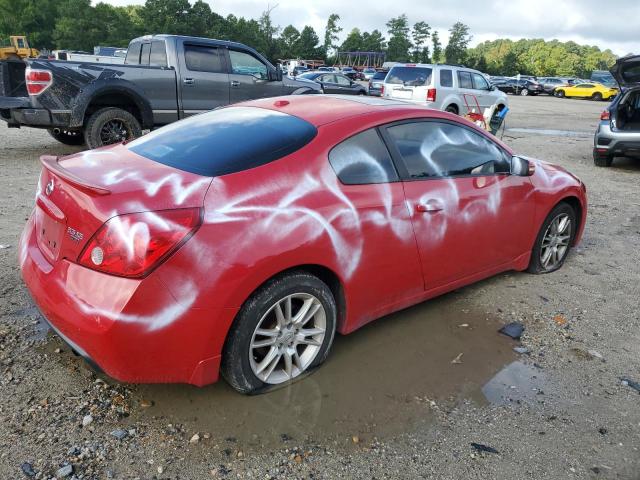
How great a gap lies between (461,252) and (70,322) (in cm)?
243

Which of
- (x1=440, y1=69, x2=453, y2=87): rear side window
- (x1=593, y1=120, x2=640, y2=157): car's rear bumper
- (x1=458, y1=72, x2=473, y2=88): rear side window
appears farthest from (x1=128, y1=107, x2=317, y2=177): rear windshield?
(x1=458, y1=72, x2=473, y2=88): rear side window

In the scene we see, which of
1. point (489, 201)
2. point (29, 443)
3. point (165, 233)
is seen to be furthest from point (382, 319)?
point (29, 443)

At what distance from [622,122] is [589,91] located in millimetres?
34851

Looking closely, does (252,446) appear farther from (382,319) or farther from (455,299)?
(455,299)

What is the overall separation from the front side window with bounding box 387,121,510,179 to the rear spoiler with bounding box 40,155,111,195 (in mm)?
1703

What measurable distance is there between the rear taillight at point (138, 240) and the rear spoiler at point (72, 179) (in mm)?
195

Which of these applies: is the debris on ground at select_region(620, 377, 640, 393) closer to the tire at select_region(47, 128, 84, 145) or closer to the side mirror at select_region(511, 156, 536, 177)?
the side mirror at select_region(511, 156, 536, 177)

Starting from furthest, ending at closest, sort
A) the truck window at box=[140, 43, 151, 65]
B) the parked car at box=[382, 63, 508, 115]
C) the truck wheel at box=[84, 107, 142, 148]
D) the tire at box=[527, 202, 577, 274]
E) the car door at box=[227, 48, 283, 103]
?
the parked car at box=[382, 63, 508, 115]
the car door at box=[227, 48, 283, 103]
the truck window at box=[140, 43, 151, 65]
the truck wheel at box=[84, 107, 142, 148]
the tire at box=[527, 202, 577, 274]

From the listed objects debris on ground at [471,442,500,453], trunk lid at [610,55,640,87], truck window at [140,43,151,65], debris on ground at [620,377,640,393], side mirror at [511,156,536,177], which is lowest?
Answer: debris on ground at [471,442,500,453]

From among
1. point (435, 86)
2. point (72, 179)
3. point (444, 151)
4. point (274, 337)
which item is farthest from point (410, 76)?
point (72, 179)

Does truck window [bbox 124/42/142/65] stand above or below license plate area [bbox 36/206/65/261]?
above

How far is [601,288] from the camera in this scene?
14.5 feet

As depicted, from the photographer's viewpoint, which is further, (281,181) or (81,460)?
(281,181)

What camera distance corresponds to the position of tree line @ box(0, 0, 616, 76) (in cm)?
7519
